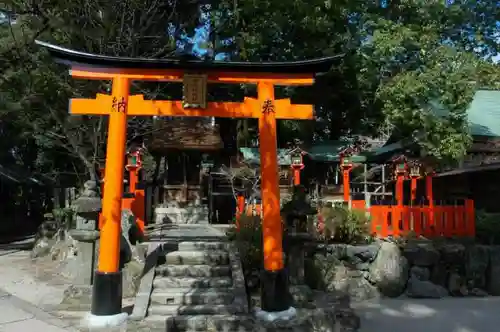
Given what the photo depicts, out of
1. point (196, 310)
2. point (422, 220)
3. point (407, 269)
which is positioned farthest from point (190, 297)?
point (422, 220)

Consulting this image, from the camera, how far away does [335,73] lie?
1880 centimetres

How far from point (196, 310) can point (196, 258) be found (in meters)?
1.81

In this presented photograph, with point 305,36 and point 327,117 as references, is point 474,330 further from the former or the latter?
point 327,117

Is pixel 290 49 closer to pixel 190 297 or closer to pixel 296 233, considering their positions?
pixel 296 233

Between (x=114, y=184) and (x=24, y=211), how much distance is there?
2497 centimetres

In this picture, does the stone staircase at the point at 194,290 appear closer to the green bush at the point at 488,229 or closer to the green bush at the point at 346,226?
the green bush at the point at 346,226

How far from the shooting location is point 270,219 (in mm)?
7684

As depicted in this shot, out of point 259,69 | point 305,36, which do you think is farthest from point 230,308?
point 305,36

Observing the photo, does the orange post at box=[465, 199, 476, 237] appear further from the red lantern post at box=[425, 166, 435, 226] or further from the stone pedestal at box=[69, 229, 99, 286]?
the stone pedestal at box=[69, 229, 99, 286]

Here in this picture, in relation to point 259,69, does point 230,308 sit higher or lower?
lower

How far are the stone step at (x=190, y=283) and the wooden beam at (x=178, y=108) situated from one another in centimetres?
323

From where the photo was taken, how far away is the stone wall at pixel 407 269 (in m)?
10.7

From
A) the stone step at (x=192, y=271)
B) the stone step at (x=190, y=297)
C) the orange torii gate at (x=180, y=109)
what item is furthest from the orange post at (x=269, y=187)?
the stone step at (x=192, y=271)

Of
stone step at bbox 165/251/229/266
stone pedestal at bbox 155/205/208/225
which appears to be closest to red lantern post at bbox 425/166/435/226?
stone step at bbox 165/251/229/266
